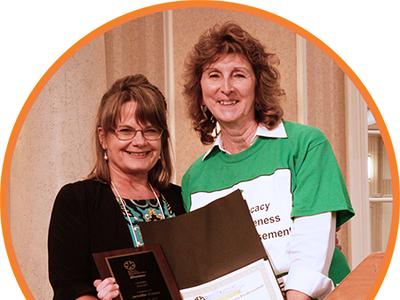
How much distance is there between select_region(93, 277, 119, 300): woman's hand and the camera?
0.84m

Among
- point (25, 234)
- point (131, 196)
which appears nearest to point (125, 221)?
point (131, 196)

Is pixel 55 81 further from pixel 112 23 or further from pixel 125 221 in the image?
pixel 125 221

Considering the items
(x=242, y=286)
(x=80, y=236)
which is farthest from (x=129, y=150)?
(x=242, y=286)

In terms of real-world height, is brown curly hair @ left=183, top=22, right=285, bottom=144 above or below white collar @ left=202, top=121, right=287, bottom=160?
above

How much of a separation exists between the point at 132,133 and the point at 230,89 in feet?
0.48

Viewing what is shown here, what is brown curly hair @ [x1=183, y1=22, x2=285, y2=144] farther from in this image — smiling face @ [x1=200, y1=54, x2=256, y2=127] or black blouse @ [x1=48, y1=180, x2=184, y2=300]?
black blouse @ [x1=48, y1=180, x2=184, y2=300]

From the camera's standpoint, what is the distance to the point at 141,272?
34.5 inches

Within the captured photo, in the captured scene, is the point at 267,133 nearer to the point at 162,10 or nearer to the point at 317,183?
the point at 317,183

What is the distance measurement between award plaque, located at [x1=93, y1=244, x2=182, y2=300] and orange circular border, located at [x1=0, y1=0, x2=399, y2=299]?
166mm

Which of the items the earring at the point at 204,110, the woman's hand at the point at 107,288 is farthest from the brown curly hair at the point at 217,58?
the woman's hand at the point at 107,288

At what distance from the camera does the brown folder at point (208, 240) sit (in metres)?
0.88

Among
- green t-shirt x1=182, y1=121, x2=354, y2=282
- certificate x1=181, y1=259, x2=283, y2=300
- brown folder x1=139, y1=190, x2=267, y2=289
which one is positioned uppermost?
green t-shirt x1=182, y1=121, x2=354, y2=282

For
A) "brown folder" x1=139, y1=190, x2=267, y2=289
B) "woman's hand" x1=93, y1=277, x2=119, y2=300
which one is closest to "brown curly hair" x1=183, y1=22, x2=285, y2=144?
"brown folder" x1=139, y1=190, x2=267, y2=289

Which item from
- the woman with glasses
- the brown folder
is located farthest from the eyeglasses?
the brown folder
